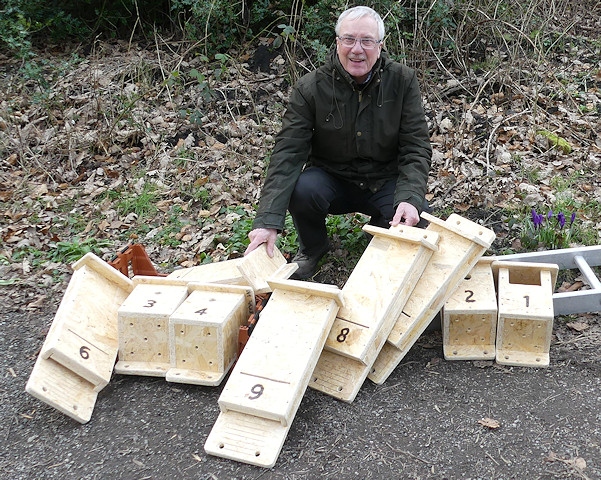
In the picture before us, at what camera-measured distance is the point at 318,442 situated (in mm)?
3160

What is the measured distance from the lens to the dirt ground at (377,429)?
9.84ft

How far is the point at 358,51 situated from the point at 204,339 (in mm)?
1849

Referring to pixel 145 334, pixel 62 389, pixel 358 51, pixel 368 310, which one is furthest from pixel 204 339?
pixel 358 51

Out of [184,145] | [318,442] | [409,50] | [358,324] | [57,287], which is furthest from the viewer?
[409,50]

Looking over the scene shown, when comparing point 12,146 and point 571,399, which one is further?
point 12,146

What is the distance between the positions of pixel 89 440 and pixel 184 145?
12.2ft

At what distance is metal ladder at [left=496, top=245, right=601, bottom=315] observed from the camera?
12.9 ft

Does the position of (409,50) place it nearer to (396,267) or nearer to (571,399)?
(396,267)

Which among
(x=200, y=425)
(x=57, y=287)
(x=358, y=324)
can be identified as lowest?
(x=57, y=287)

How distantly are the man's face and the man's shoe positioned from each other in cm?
121

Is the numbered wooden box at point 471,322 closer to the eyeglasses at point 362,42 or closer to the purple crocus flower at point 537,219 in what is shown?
the purple crocus flower at point 537,219

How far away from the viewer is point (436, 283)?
3594mm

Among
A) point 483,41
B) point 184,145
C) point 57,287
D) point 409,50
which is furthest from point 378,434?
point 483,41

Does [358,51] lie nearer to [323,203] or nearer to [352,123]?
[352,123]
